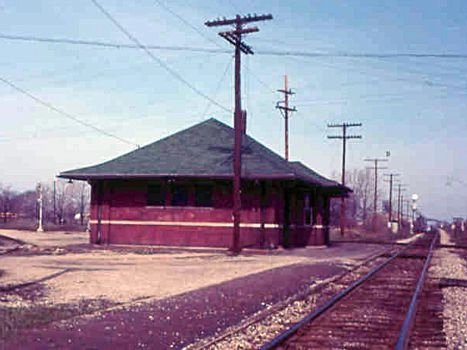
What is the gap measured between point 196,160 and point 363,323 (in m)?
22.4

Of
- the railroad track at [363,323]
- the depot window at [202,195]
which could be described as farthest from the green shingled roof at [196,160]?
the railroad track at [363,323]

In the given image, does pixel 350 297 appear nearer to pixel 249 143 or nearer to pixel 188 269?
pixel 188 269

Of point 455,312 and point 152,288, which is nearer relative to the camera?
point 455,312

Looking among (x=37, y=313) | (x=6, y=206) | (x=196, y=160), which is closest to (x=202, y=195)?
(x=196, y=160)

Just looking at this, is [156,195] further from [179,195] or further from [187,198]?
[187,198]

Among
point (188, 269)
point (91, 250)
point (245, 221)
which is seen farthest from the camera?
point (245, 221)

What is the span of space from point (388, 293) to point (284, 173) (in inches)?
565

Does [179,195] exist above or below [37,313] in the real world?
above

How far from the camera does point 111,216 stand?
3334 centimetres

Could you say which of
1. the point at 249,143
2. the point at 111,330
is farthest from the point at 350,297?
the point at 249,143

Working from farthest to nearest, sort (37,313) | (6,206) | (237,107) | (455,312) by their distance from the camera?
(6,206) → (237,107) → (455,312) → (37,313)

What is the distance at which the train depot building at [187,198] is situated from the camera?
105 ft

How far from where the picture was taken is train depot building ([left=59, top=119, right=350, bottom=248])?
32.0 m

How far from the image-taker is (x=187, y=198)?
3247 cm
